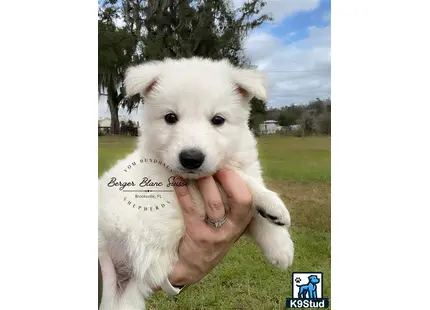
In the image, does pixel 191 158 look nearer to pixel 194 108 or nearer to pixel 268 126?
pixel 194 108

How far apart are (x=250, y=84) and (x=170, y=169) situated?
58cm

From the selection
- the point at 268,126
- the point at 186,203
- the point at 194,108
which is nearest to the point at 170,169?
the point at 186,203

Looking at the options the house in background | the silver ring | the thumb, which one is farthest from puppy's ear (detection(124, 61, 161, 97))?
the silver ring

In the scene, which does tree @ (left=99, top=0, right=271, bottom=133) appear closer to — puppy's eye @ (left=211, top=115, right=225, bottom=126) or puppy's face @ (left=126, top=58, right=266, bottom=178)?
puppy's face @ (left=126, top=58, right=266, bottom=178)

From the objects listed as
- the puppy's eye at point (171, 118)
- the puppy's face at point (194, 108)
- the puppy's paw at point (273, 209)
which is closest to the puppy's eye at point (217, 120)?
the puppy's face at point (194, 108)

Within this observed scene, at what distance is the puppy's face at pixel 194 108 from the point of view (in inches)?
103

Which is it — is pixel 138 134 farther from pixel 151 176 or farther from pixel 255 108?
pixel 255 108

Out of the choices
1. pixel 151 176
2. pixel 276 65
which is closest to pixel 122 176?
pixel 151 176

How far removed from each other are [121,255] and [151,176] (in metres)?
0.44

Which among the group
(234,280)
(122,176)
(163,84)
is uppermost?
(163,84)

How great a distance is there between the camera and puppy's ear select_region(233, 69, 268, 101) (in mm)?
2748

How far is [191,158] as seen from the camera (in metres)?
2.58

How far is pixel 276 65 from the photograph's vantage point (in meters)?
2.86

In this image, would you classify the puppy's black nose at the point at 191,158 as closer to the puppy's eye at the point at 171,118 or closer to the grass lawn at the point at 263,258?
the puppy's eye at the point at 171,118
